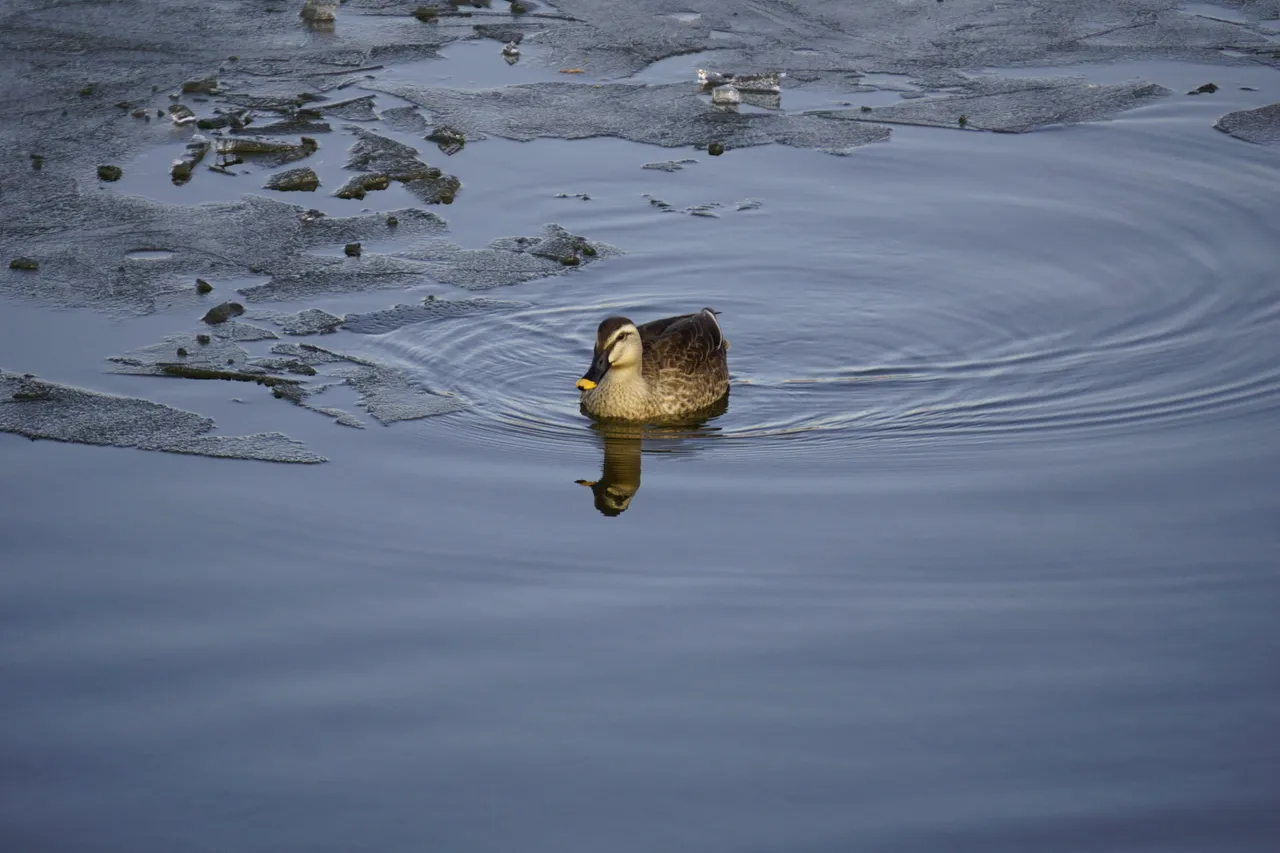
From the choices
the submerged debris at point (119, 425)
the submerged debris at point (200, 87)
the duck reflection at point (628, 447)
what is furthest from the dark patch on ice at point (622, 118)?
the submerged debris at point (119, 425)

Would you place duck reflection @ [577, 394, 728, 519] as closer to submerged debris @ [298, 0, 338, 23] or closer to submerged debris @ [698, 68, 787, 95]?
submerged debris @ [698, 68, 787, 95]

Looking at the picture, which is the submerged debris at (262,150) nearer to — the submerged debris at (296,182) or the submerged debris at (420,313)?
the submerged debris at (296,182)

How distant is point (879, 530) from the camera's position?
6.86 m

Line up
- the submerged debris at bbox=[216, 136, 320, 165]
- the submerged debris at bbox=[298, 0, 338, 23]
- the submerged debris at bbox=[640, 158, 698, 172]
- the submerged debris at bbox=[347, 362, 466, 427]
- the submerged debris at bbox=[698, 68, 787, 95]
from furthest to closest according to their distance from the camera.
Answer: the submerged debris at bbox=[298, 0, 338, 23] < the submerged debris at bbox=[698, 68, 787, 95] < the submerged debris at bbox=[640, 158, 698, 172] < the submerged debris at bbox=[216, 136, 320, 165] < the submerged debris at bbox=[347, 362, 466, 427]

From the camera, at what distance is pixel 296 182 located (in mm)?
11000

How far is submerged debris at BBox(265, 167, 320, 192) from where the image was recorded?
36.0 feet

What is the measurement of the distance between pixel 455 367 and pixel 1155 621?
426 centimetres

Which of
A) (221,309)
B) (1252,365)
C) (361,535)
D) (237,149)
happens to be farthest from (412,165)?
(1252,365)

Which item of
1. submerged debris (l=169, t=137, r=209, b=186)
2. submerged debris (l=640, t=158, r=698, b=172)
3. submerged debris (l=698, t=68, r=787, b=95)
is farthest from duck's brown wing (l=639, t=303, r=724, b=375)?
submerged debris (l=698, t=68, r=787, b=95)

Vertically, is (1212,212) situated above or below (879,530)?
above

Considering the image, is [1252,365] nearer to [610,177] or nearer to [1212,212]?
[1212,212]

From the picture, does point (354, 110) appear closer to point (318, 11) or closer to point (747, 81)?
point (318, 11)

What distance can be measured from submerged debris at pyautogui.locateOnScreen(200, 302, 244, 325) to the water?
331 mm

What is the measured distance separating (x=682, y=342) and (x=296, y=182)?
3.82 m
